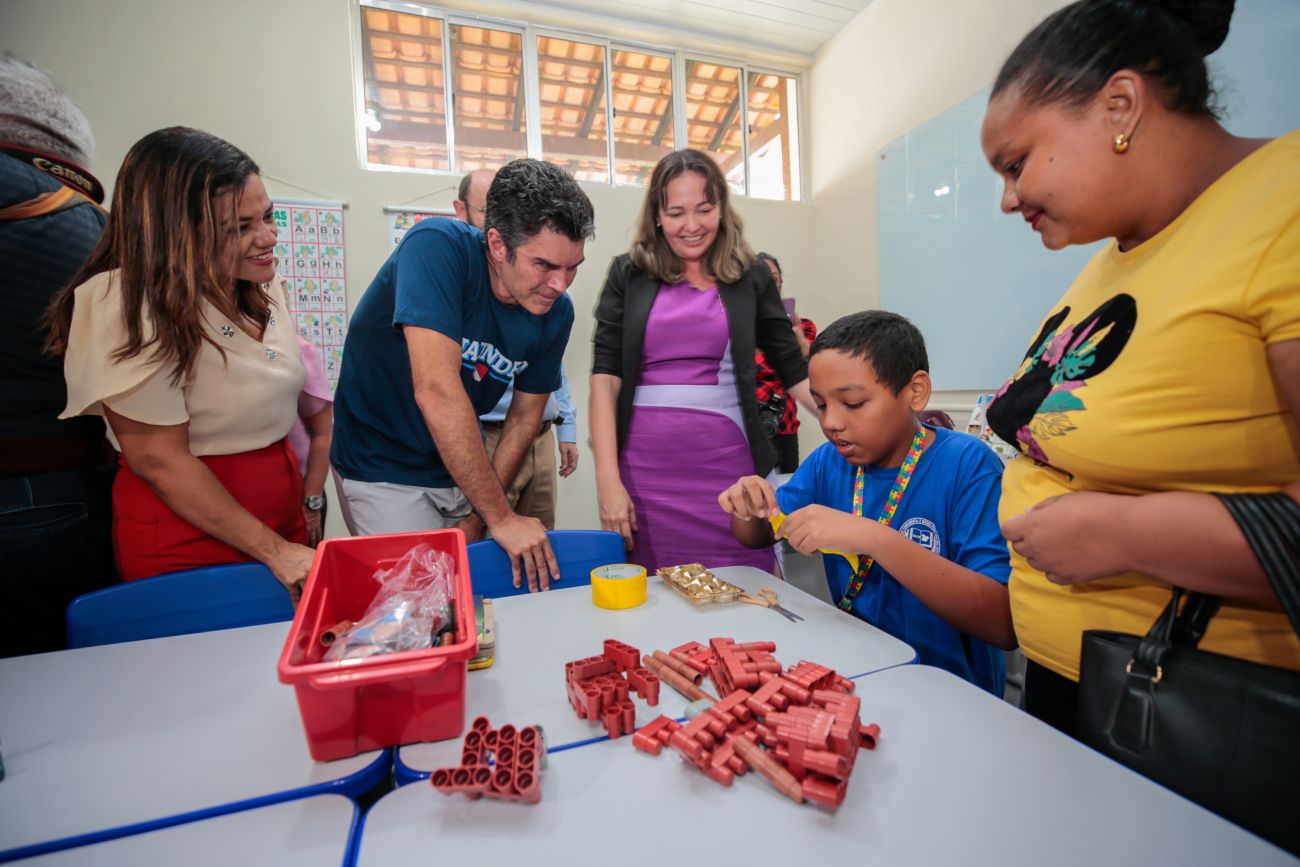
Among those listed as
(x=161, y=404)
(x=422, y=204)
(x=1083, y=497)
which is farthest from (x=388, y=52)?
(x=1083, y=497)

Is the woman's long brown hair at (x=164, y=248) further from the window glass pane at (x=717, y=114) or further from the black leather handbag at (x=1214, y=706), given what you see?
the window glass pane at (x=717, y=114)

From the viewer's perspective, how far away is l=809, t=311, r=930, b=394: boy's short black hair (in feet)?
4.42

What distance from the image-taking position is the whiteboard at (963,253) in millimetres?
2719

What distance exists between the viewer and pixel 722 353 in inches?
69.0

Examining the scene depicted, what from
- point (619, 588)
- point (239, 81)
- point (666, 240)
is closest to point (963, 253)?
point (666, 240)

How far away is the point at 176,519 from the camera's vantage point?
4.03 ft

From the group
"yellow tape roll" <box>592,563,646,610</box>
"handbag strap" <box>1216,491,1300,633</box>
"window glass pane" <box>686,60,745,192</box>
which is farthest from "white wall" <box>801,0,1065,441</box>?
"handbag strap" <box>1216,491,1300,633</box>

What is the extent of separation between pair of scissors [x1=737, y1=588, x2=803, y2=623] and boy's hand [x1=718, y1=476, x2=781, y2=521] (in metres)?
0.19

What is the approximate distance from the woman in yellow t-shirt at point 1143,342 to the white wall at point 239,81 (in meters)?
3.55

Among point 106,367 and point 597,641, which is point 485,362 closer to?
point 106,367

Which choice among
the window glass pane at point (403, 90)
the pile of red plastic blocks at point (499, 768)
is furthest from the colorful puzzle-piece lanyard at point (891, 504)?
the window glass pane at point (403, 90)

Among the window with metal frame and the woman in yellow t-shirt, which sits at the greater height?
the window with metal frame

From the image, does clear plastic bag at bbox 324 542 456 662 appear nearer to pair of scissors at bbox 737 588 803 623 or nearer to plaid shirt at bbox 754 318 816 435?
pair of scissors at bbox 737 588 803 623

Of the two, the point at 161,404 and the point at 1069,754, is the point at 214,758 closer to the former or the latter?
the point at 161,404
